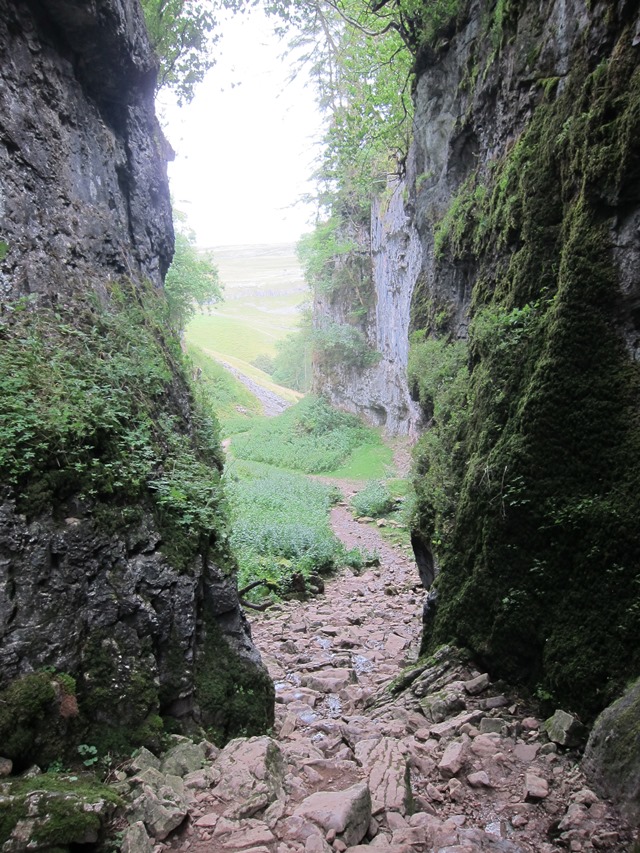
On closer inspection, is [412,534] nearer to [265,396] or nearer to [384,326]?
[384,326]

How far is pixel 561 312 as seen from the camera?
16.2 ft

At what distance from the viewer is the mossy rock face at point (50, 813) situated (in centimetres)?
292

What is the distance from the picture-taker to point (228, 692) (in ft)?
16.8

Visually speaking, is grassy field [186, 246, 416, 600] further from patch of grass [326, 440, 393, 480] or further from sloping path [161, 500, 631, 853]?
sloping path [161, 500, 631, 853]

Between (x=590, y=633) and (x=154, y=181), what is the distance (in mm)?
11985

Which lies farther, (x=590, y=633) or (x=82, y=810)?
(x=590, y=633)

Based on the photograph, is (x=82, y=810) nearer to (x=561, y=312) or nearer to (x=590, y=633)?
(x=590, y=633)

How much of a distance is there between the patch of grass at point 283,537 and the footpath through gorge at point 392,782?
3.38 meters

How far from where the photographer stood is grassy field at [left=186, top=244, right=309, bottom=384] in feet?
270

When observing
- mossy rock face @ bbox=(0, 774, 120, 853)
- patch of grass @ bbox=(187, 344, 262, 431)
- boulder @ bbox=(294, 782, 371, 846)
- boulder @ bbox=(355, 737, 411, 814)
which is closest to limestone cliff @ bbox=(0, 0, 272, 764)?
mossy rock face @ bbox=(0, 774, 120, 853)

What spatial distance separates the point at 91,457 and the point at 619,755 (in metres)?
4.93

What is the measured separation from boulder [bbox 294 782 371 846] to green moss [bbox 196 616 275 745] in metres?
1.44

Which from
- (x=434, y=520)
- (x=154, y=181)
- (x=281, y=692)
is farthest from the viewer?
(x=154, y=181)

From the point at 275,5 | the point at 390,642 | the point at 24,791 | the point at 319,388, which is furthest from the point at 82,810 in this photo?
the point at 319,388
